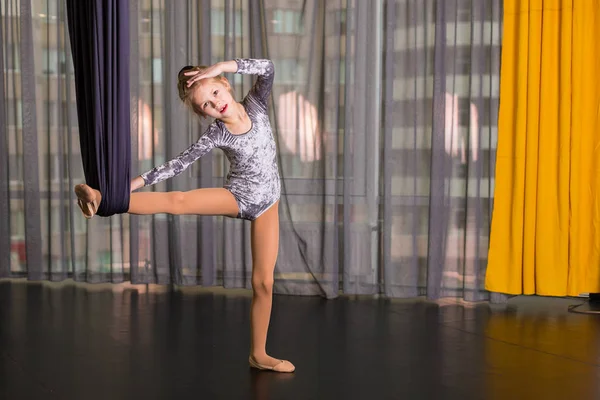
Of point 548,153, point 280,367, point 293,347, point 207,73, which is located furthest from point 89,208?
point 548,153

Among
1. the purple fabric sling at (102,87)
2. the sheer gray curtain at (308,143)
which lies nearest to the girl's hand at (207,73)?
the purple fabric sling at (102,87)

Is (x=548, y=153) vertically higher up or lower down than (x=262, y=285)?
higher up

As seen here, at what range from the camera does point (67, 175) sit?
16.3 feet

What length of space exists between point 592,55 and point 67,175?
11.3ft

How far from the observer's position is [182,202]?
2660 mm

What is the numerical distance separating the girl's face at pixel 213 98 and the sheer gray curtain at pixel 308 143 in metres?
1.93

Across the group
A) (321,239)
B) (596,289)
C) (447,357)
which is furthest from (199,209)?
(596,289)

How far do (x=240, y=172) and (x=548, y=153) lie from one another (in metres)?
2.29

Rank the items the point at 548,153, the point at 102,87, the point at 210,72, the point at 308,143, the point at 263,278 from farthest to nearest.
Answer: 1. the point at 308,143
2. the point at 548,153
3. the point at 263,278
4. the point at 210,72
5. the point at 102,87

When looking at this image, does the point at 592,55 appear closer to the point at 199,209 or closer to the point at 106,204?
the point at 199,209

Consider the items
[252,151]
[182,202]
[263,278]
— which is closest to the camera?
[182,202]

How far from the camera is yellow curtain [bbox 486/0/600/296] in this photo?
14.3ft

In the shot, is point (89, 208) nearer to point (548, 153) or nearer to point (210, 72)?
point (210, 72)

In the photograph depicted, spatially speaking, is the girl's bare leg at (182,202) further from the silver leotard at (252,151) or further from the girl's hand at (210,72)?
the girl's hand at (210,72)
